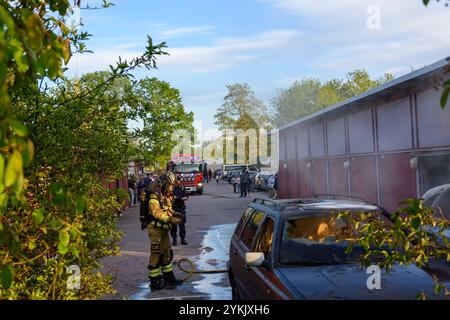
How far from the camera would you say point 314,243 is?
4.89 metres

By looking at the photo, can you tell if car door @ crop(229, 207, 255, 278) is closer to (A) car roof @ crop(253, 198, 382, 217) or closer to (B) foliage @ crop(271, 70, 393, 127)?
(A) car roof @ crop(253, 198, 382, 217)

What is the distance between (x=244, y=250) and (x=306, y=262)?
129 cm

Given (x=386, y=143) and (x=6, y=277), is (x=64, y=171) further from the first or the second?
(x=386, y=143)

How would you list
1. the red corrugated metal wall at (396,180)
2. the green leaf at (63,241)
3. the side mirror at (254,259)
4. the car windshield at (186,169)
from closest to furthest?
the green leaf at (63,241), the side mirror at (254,259), the red corrugated metal wall at (396,180), the car windshield at (186,169)

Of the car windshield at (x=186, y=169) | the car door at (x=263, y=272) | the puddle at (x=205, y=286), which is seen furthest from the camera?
the car windshield at (x=186, y=169)

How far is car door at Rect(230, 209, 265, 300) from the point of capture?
5.46 metres

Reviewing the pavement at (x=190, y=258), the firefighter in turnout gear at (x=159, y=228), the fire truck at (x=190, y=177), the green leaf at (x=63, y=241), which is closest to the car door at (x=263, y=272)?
the pavement at (x=190, y=258)

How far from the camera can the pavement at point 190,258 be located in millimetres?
7730

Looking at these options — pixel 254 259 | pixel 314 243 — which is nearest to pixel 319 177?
pixel 314 243

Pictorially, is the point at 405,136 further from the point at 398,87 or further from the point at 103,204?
the point at 103,204

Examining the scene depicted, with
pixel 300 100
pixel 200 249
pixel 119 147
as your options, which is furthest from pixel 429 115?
pixel 300 100

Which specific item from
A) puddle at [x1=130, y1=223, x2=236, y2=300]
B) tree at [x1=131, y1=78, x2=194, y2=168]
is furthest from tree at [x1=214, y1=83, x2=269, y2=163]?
puddle at [x1=130, y1=223, x2=236, y2=300]

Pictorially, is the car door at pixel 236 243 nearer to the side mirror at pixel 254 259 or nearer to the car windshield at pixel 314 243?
the car windshield at pixel 314 243

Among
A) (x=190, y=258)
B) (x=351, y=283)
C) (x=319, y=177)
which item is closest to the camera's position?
(x=351, y=283)
